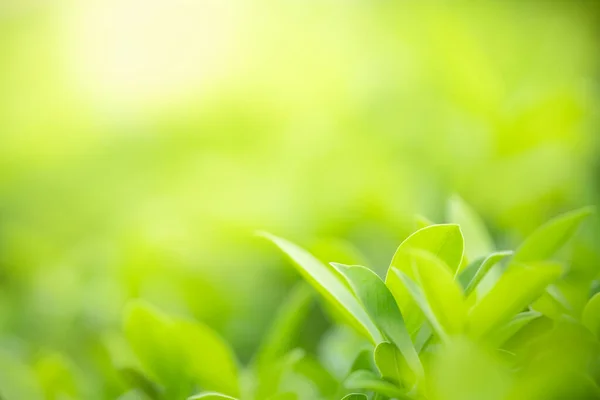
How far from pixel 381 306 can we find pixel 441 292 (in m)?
0.05

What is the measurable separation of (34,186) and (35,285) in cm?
63

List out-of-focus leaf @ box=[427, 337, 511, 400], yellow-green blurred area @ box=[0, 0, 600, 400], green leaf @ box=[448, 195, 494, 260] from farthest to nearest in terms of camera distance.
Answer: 1. yellow-green blurred area @ box=[0, 0, 600, 400]
2. green leaf @ box=[448, 195, 494, 260]
3. out-of-focus leaf @ box=[427, 337, 511, 400]

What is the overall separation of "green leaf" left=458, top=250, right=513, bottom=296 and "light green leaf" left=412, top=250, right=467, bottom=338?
20 mm

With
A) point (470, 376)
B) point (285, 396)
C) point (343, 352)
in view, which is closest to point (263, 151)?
point (343, 352)

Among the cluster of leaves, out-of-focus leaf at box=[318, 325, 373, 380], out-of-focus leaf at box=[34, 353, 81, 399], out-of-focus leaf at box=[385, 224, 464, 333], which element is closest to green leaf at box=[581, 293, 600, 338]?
the cluster of leaves

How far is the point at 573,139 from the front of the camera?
111 cm

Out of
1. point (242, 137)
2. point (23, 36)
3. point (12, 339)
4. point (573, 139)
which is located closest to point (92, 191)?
point (242, 137)

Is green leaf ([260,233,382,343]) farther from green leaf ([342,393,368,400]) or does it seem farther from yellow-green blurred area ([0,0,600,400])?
yellow-green blurred area ([0,0,600,400])

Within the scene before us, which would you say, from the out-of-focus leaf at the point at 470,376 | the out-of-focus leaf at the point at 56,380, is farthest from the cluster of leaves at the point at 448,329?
the out-of-focus leaf at the point at 56,380

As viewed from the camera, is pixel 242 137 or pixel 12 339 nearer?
pixel 12 339

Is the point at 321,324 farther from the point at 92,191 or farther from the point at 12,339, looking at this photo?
the point at 92,191

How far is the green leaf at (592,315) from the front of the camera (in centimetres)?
48

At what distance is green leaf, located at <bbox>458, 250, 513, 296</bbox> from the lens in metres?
0.47

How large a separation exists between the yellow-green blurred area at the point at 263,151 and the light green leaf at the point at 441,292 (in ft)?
0.72
